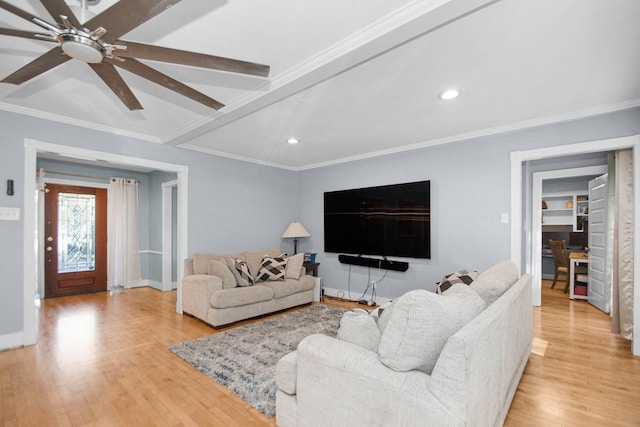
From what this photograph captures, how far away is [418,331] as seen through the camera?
1.38 m

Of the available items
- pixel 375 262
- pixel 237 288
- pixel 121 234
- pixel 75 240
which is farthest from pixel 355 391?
pixel 75 240

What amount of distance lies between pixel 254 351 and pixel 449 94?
3.07m

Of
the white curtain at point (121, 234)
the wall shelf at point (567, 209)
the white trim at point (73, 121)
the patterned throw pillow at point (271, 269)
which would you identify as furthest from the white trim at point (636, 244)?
the white curtain at point (121, 234)

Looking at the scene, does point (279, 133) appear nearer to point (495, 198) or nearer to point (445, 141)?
point (445, 141)

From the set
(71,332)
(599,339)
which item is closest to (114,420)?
(71,332)

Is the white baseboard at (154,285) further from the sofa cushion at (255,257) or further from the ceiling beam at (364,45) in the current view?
the ceiling beam at (364,45)

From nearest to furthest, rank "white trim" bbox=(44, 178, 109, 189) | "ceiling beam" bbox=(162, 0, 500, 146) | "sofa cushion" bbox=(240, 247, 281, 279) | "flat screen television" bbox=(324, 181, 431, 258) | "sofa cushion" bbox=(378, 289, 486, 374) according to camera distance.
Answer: "sofa cushion" bbox=(378, 289, 486, 374) → "ceiling beam" bbox=(162, 0, 500, 146) → "flat screen television" bbox=(324, 181, 431, 258) → "sofa cushion" bbox=(240, 247, 281, 279) → "white trim" bbox=(44, 178, 109, 189)

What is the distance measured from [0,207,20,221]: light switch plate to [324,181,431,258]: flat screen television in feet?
13.3

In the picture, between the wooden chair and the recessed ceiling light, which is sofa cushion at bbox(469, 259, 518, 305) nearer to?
the recessed ceiling light

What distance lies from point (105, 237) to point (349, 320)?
605 cm

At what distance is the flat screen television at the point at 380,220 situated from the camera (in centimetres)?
434

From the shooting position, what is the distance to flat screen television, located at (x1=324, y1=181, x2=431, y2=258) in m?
4.34

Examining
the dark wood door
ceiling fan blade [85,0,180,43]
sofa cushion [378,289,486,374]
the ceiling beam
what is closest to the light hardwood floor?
sofa cushion [378,289,486,374]

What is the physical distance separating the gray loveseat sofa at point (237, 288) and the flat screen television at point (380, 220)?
3.10 ft
